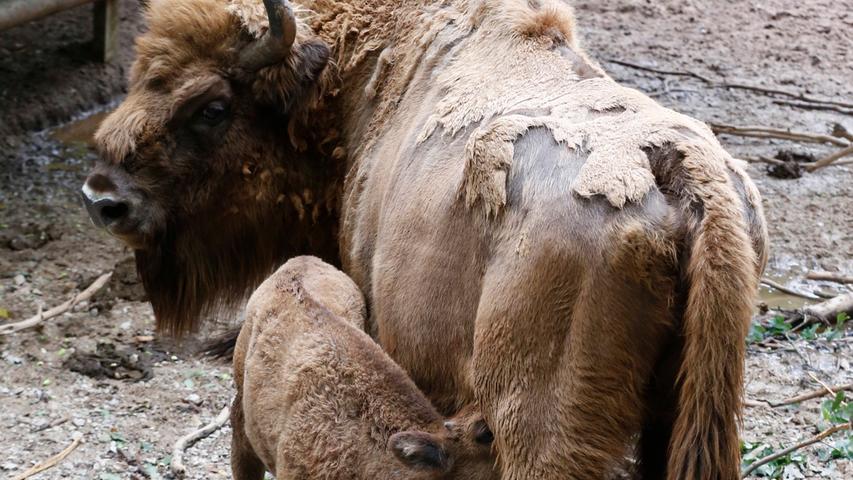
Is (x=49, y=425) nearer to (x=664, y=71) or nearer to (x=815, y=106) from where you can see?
(x=664, y=71)

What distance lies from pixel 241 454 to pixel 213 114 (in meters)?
1.37

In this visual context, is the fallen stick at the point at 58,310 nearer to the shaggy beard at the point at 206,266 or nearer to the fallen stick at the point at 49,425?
the fallen stick at the point at 49,425

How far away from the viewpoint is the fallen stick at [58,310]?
5938 mm

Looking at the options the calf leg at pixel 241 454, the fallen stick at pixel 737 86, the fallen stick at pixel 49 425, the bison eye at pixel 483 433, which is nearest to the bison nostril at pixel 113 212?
the calf leg at pixel 241 454

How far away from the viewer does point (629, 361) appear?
2740mm

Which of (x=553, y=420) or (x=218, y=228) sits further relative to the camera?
(x=218, y=228)

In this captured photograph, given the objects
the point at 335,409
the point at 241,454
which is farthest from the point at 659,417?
the point at 241,454

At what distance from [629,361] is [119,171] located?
2511 mm

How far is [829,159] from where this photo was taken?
777cm

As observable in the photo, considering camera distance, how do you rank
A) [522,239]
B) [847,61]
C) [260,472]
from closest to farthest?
[522,239] < [260,472] < [847,61]

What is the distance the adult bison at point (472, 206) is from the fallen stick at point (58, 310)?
133 cm

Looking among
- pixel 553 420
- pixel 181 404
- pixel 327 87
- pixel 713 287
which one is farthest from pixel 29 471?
pixel 713 287

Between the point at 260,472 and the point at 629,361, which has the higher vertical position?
the point at 629,361

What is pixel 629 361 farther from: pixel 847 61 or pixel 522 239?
pixel 847 61
